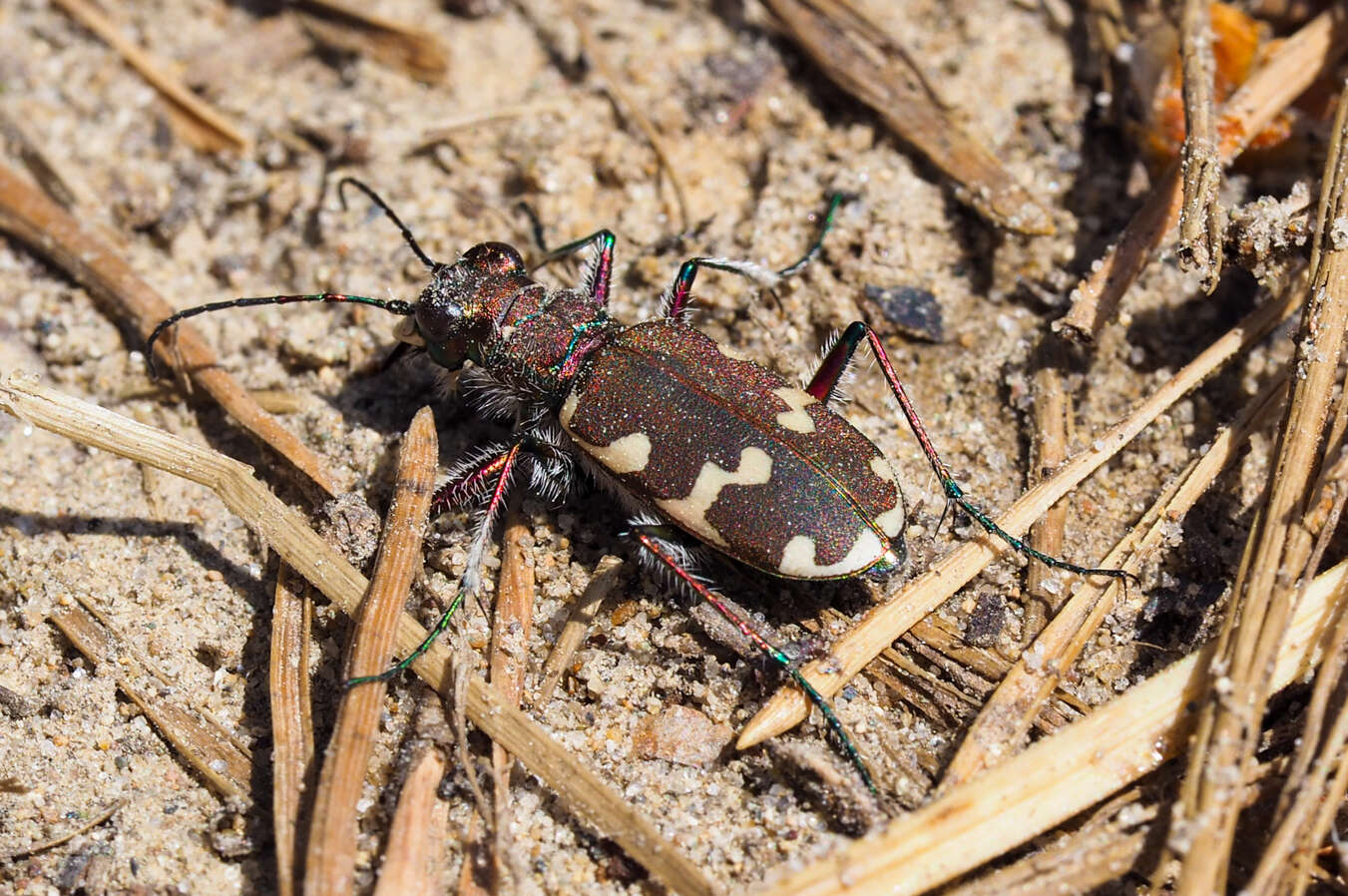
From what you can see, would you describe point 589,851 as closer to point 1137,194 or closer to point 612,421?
point 612,421

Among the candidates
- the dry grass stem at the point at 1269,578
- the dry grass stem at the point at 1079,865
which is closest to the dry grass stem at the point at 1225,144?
the dry grass stem at the point at 1269,578

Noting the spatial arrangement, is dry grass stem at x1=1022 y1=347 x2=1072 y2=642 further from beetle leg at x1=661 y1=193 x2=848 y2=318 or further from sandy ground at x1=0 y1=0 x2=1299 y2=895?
beetle leg at x1=661 y1=193 x2=848 y2=318

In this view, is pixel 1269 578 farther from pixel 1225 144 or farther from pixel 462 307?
pixel 462 307

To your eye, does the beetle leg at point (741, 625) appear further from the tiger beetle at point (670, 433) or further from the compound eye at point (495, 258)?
the compound eye at point (495, 258)

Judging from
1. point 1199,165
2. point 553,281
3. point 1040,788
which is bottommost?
point 1040,788

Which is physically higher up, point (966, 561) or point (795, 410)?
point (795, 410)

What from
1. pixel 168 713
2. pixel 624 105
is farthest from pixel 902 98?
pixel 168 713

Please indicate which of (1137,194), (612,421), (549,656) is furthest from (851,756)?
(1137,194)
